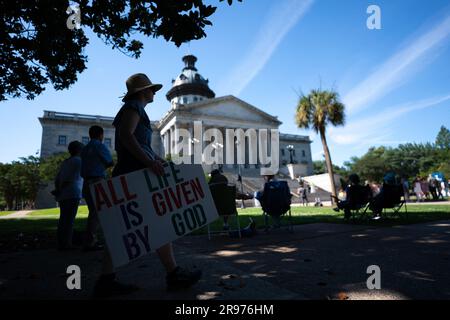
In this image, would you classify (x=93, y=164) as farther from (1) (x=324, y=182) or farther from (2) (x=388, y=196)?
(1) (x=324, y=182)

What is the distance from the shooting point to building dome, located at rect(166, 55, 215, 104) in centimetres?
6150

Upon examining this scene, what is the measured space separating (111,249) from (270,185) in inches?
185

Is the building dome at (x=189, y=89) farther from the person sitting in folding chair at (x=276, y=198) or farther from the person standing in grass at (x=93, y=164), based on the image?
the person standing in grass at (x=93, y=164)

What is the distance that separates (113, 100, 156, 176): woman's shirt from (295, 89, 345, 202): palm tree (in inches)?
689

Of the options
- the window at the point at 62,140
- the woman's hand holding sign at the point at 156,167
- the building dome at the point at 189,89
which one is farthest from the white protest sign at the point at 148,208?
the building dome at the point at 189,89

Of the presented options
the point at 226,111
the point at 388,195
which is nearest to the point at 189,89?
the point at 226,111

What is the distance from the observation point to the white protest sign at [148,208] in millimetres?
2029

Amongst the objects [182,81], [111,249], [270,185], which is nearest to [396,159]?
[182,81]

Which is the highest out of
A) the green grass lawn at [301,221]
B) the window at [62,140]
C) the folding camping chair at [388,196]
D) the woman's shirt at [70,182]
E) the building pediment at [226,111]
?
the building pediment at [226,111]

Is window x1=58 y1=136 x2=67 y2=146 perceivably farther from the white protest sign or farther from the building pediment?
the white protest sign

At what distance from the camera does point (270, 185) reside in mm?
6215

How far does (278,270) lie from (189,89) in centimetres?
6212

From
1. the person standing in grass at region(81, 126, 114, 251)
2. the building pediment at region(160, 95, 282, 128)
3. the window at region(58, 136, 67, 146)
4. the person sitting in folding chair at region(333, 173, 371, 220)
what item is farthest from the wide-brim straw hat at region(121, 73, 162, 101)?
the window at region(58, 136, 67, 146)
